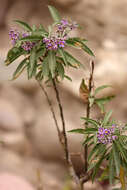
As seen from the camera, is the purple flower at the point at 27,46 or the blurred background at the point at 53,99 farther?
the blurred background at the point at 53,99

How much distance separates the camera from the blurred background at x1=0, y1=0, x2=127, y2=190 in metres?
2.55

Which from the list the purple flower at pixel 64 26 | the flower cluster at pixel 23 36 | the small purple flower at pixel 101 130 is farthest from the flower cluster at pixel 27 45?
the small purple flower at pixel 101 130

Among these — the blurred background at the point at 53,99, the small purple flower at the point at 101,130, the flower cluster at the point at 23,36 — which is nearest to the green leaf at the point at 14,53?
the flower cluster at the point at 23,36

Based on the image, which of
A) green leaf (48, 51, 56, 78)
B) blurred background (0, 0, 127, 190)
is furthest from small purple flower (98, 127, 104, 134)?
blurred background (0, 0, 127, 190)

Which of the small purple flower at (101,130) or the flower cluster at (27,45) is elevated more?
the flower cluster at (27,45)

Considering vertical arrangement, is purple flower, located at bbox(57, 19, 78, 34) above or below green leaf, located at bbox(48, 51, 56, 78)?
above

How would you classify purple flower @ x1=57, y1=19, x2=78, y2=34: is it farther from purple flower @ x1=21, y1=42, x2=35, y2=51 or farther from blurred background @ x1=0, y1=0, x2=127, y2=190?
blurred background @ x1=0, y1=0, x2=127, y2=190

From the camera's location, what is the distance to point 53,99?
105 inches

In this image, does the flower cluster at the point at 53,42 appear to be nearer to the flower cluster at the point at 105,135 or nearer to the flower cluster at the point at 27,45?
the flower cluster at the point at 27,45

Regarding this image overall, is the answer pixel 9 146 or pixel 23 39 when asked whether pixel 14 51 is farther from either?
pixel 9 146

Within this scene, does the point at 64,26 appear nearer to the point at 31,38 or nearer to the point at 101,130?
the point at 31,38

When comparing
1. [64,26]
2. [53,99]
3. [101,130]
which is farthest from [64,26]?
[53,99]

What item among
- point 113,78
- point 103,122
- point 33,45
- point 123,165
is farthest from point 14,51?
point 113,78

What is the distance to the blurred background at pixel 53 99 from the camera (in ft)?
8.38
